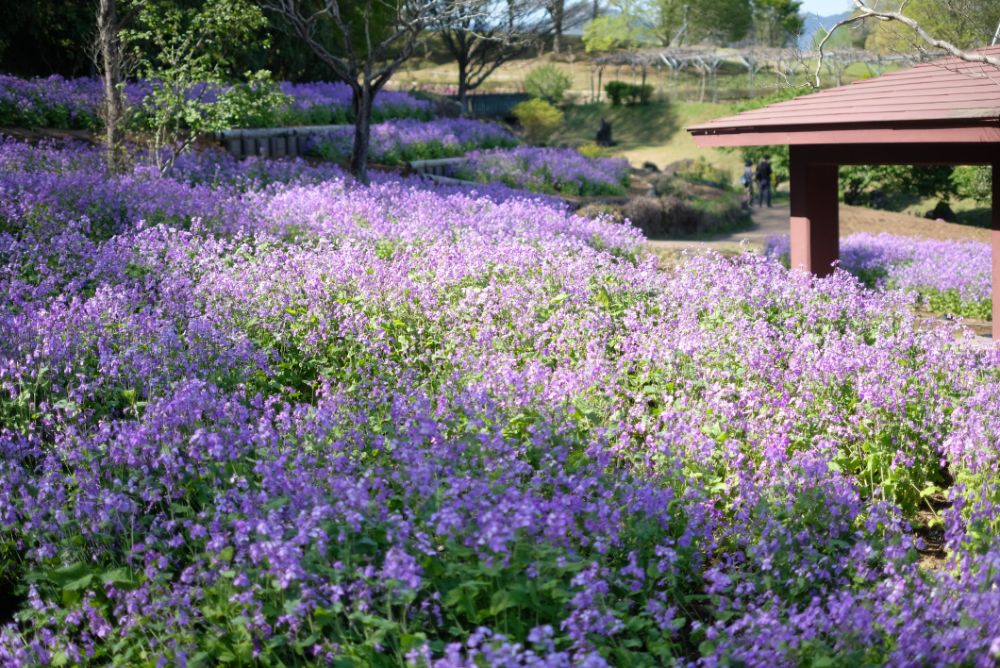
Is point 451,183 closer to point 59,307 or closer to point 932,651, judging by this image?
point 59,307

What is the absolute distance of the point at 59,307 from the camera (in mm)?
6582

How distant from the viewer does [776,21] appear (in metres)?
64.1

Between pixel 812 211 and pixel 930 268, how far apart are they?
3.82m

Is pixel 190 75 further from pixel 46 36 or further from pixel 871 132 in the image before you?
pixel 46 36

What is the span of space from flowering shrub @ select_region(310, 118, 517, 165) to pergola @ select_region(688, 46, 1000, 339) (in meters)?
9.96

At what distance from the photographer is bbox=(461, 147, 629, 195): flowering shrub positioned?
21.0 m

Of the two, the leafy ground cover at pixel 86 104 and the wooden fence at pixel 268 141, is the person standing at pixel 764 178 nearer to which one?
the leafy ground cover at pixel 86 104

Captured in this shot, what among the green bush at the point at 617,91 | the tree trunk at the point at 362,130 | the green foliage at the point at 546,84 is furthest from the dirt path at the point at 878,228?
the green foliage at the point at 546,84

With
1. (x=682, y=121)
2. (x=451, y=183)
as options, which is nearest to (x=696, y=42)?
(x=682, y=121)

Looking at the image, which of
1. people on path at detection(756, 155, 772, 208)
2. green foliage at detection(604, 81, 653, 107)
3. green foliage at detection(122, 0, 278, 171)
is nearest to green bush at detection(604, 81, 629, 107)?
green foliage at detection(604, 81, 653, 107)

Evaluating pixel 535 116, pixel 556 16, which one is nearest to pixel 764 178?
pixel 535 116

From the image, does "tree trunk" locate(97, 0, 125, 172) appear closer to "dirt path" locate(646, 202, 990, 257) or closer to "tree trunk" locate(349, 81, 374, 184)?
"tree trunk" locate(349, 81, 374, 184)

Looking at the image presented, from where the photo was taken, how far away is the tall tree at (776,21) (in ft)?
194

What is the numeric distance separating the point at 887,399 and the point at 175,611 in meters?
4.26
